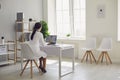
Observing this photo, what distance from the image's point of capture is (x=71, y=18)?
8.77 m

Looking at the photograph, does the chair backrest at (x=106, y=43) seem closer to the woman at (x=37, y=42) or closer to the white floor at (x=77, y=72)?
the white floor at (x=77, y=72)

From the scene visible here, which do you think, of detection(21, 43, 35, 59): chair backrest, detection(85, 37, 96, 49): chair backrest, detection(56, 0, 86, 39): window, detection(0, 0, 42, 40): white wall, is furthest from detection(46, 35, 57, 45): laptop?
detection(56, 0, 86, 39): window

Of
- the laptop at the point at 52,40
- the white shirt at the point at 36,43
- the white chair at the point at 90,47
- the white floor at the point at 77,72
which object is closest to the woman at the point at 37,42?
the white shirt at the point at 36,43

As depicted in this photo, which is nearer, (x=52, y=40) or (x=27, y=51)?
(x=27, y=51)

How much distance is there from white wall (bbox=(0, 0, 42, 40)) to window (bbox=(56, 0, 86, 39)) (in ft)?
4.03

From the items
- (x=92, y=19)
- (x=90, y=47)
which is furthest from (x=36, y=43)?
(x=92, y=19)

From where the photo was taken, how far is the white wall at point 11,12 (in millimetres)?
7027

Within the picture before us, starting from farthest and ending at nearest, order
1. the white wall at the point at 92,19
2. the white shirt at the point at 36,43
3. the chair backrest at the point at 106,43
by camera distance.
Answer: the chair backrest at the point at 106,43, the white wall at the point at 92,19, the white shirt at the point at 36,43

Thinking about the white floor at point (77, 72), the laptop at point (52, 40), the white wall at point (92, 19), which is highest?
the white wall at point (92, 19)

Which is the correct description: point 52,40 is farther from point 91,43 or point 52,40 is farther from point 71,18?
point 71,18

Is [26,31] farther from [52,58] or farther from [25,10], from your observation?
[52,58]

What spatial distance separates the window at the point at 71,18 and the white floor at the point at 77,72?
6.45ft

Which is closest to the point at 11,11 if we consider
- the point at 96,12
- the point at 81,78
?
the point at 96,12

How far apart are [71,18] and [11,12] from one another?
8.32ft
